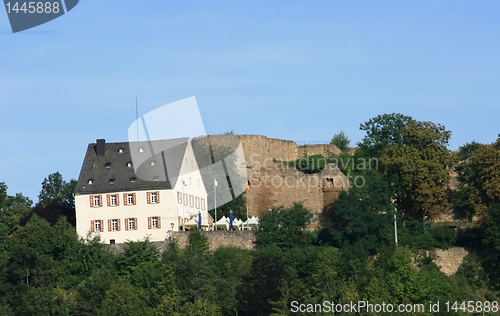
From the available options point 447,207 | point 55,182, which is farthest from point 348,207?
point 55,182

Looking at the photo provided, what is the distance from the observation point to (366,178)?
76.6m

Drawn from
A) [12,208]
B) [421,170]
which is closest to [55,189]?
[12,208]

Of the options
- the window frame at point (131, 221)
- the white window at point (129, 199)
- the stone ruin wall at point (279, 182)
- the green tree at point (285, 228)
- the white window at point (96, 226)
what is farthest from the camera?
the stone ruin wall at point (279, 182)

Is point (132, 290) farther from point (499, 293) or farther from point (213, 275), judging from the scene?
point (499, 293)

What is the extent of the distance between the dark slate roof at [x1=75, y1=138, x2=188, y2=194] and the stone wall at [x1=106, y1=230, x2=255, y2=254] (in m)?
3.96

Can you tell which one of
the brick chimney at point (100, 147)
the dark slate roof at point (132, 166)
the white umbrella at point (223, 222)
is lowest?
the white umbrella at point (223, 222)

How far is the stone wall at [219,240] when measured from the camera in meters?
72.1

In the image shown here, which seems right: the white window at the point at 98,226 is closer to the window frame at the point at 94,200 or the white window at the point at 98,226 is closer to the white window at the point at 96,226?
the white window at the point at 96,226

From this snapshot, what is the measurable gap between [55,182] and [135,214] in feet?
57.0

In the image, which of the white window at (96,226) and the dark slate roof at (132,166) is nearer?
the white window at (96,226)

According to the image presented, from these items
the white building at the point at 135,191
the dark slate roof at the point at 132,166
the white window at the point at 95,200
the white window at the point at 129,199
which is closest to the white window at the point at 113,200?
the white building at the point at 135,191

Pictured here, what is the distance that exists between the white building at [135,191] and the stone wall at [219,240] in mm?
1324

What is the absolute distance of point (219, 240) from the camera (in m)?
72.2

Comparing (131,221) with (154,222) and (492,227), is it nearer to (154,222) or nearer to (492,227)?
(154,222)
